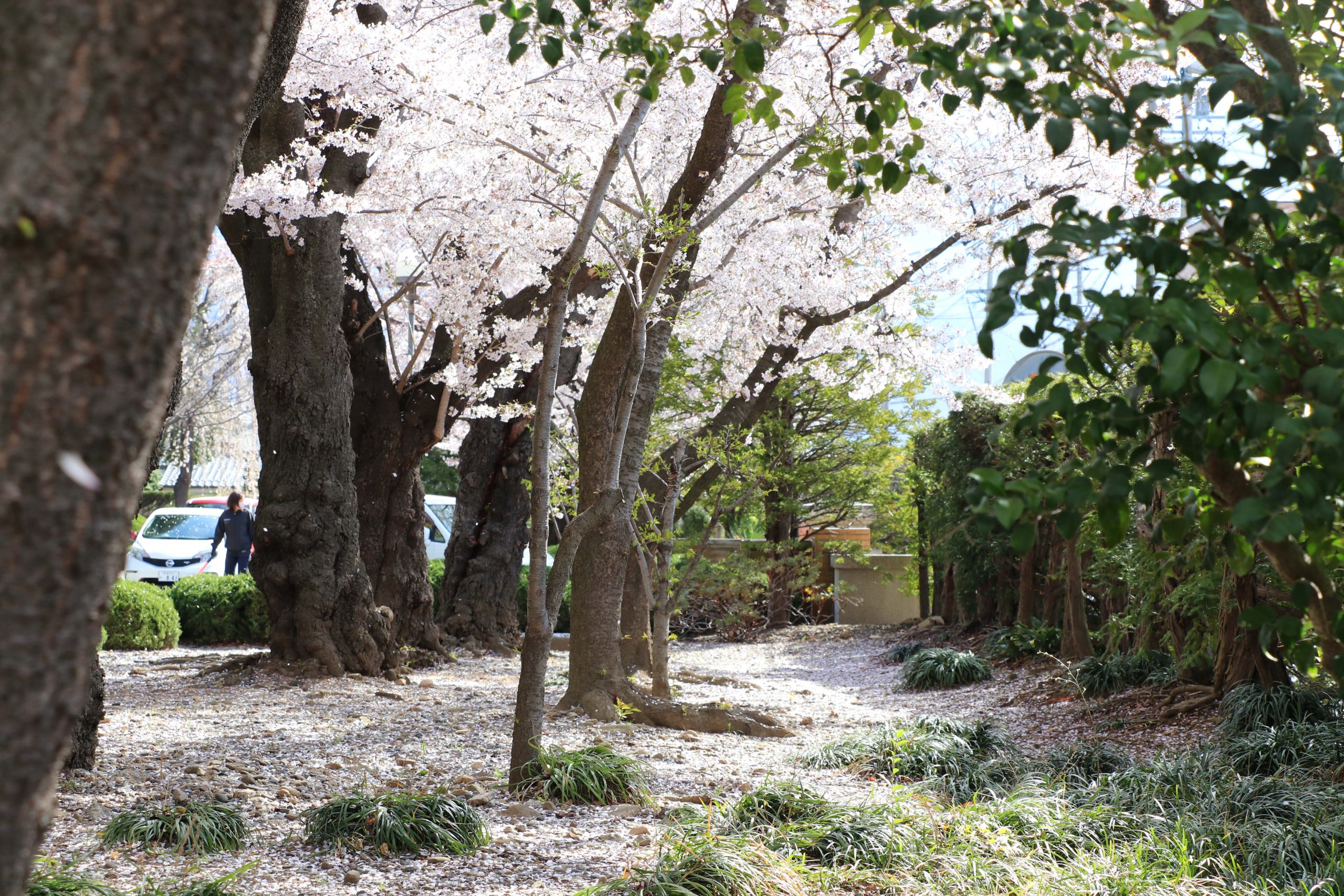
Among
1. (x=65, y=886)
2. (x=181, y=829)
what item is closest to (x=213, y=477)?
(x=181, y=829)

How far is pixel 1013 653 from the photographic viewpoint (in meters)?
8.64

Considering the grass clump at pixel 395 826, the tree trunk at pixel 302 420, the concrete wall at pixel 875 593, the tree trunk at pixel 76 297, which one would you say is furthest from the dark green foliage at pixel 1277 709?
the concrete wall at pixel 875 593

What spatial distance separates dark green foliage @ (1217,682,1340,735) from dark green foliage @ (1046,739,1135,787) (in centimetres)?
57

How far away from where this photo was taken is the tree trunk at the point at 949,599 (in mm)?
11336

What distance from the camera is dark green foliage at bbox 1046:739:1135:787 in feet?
14.8

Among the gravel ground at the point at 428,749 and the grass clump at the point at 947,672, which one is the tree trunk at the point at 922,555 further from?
the grass clump at the point at 947,672

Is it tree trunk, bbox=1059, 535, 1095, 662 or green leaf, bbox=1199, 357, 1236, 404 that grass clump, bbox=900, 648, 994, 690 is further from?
green leaf, bbox=1199, 357, 1236, 404

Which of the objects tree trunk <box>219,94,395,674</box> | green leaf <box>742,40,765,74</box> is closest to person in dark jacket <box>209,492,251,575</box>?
tree trunk <box>219,94,395,674</box>

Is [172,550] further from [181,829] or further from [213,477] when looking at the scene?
[213,477]

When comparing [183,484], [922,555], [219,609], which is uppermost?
[183,484]

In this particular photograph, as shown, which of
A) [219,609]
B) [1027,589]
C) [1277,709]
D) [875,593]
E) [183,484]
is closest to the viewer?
[1277,709]

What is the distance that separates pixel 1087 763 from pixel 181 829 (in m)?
3.67

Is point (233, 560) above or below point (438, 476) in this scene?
below

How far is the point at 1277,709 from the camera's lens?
4906mm
